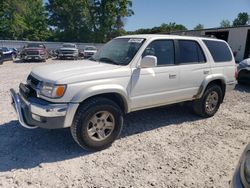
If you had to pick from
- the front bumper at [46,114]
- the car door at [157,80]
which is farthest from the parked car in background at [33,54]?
the front bumper at [46,114]

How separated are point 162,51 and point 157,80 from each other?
0.63 m

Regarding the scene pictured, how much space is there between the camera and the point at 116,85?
3.90 meters

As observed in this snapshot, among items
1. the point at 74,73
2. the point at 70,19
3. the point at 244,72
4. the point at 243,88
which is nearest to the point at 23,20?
the point at 70,19

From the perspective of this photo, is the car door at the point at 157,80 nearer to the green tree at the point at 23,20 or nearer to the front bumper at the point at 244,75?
the front bumper at the point at 244,75

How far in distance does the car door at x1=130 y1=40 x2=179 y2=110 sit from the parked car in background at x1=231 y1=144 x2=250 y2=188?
7.69 ft

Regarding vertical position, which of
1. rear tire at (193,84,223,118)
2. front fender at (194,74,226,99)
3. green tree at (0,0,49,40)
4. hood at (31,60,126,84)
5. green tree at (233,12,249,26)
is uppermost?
green tree at (233,12,249,26)

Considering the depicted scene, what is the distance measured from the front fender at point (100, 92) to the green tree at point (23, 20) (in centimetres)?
4130

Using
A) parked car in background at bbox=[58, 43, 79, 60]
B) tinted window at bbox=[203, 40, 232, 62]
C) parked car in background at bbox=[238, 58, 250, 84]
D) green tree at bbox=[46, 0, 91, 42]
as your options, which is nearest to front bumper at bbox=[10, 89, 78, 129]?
tinted window at bbox=[203, 40, 232, 62]

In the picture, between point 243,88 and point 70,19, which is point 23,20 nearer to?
point 70,19

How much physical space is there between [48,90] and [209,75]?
11.7 ft

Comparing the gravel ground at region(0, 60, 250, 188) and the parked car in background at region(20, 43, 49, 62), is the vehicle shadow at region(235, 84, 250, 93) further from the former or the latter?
the parked car in background at region(20, 43, 49, 62)

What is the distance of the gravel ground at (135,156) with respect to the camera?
3.19 m

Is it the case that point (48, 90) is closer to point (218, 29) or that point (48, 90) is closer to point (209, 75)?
point (209, 75)

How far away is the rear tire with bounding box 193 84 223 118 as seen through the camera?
550cm
